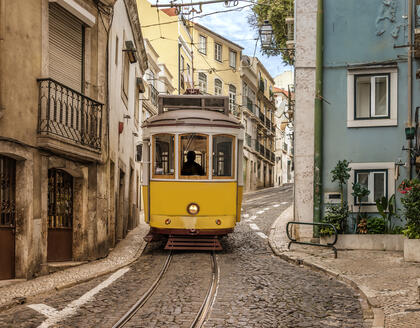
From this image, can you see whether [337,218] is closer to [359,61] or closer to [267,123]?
[359,61]

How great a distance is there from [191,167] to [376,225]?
4728 millimetres

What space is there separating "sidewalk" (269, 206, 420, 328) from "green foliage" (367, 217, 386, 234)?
2.83ft

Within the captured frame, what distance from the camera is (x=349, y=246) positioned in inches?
539

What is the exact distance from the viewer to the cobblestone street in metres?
6.98

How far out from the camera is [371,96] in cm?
1473

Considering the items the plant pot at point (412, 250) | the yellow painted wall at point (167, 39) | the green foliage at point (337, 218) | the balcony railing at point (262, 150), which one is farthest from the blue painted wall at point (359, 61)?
the balcony railing at point (262, 150)

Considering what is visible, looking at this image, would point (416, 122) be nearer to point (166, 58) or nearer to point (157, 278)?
point (157, 278)

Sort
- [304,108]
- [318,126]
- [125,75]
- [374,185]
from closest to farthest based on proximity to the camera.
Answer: [374,185] < [318,126] < [304,108] < [125,75]

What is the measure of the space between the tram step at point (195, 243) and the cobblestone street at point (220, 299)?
45 centimetres

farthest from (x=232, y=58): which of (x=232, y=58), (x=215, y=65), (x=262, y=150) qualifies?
(x=262, y=150)

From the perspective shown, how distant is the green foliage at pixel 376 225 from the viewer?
14.0 m

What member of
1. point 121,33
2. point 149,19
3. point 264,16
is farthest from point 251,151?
point 121,33

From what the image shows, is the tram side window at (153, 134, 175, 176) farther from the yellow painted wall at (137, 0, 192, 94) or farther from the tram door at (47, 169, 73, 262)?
the yellow painted wall at (137, 0, 192, 94)

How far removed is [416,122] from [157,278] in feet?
24.1
